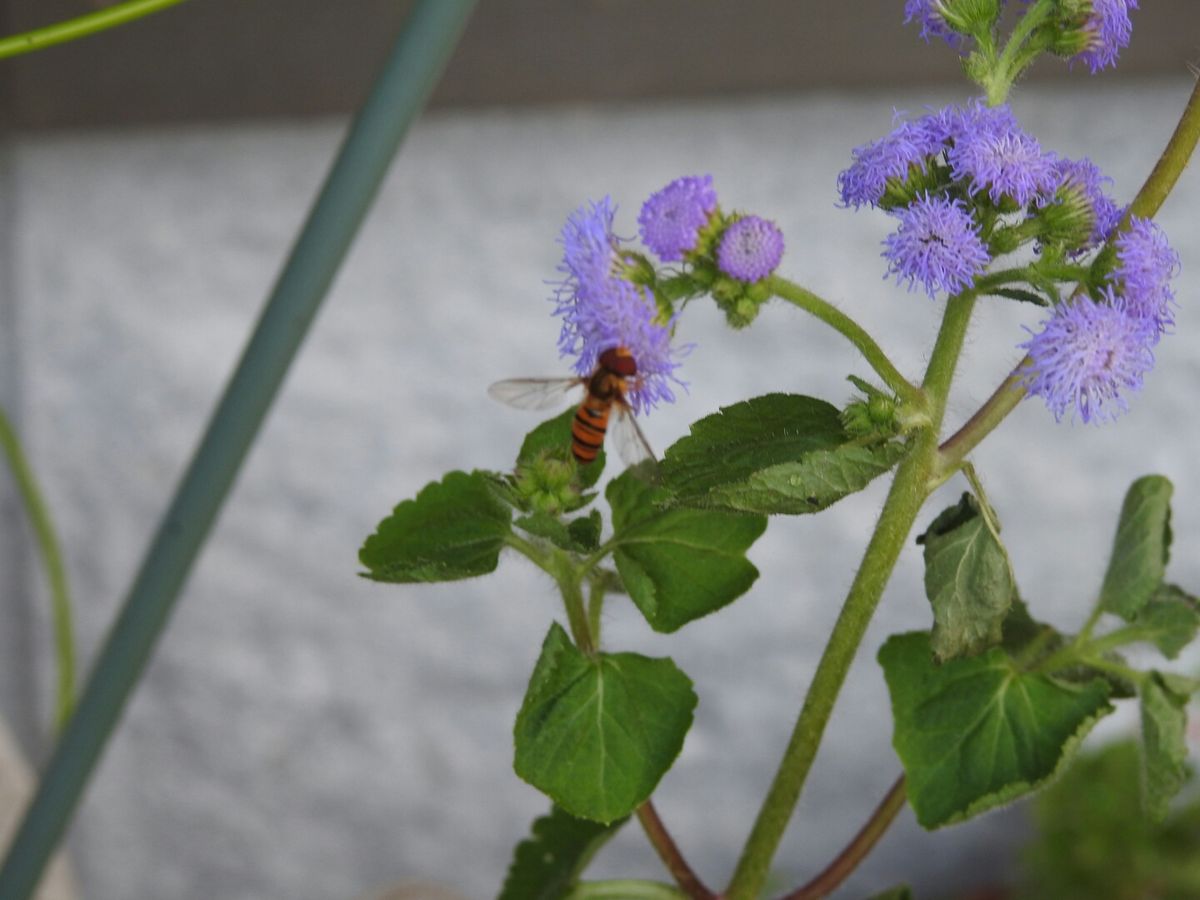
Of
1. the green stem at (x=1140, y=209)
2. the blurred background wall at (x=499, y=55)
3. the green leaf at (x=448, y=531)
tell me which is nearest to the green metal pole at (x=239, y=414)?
the green leaf at (x=448, y=531)

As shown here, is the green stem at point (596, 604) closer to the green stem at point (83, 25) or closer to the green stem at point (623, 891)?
the green stem at point (623, 891)

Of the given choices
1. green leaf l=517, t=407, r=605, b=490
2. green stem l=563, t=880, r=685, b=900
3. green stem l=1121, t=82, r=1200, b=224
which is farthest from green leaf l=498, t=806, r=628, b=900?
green stem l=1121, t=82, r=1200, b=224

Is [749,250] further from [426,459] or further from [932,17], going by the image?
[426,459]

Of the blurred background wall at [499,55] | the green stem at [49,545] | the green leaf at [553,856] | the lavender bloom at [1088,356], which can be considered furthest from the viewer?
the green stem at [49,545]

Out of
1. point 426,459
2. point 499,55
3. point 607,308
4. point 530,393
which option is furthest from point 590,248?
point 426,459

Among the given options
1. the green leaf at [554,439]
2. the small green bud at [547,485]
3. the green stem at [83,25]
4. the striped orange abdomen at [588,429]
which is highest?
the green stem at [83,25]

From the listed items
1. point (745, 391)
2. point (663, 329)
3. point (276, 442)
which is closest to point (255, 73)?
point (276, 442)
